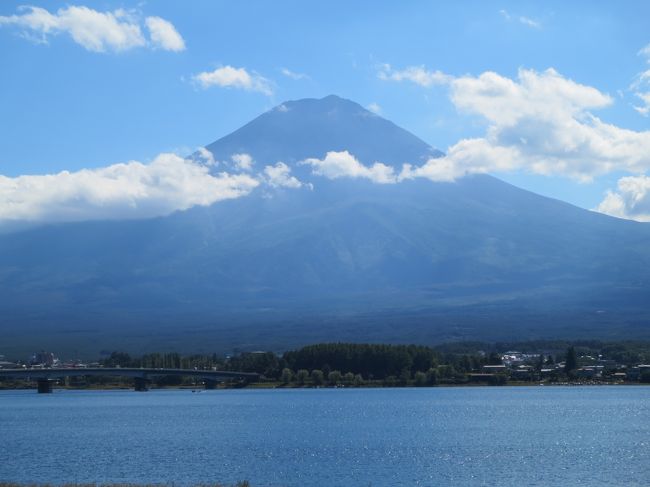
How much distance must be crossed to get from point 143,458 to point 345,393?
59522 mm

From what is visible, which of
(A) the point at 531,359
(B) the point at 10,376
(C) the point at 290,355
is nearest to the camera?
(B) the point at 10,376

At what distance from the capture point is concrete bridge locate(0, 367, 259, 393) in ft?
373

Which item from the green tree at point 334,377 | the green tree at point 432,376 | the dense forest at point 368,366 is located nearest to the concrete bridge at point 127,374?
the dense forest at point 368,366

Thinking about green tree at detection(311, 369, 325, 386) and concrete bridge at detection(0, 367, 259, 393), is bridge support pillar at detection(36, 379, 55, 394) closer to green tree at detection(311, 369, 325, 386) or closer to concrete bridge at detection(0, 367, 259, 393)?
concrete bridge at detection(0, 367, 259, 393)

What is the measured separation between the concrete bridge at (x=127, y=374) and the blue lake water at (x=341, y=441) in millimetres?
15738

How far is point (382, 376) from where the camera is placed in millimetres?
113938

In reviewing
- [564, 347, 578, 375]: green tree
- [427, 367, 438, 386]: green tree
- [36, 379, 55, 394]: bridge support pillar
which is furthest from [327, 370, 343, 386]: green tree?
[36, 379, 55, 394]: bridge support pillar

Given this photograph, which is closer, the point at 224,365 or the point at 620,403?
the point at 620,403

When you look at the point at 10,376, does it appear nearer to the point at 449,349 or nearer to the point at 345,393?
the point at 345,393

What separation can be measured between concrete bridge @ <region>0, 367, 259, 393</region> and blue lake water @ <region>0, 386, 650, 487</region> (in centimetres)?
1574

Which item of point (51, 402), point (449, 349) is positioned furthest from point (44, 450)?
point (449, 349)

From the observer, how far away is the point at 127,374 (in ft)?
384

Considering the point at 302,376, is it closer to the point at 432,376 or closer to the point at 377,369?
the point at 377,369

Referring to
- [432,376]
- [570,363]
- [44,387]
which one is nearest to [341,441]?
[432,376]
